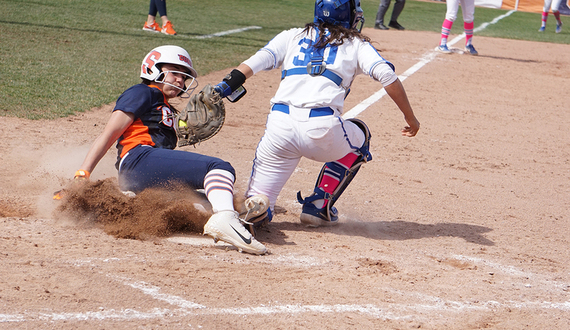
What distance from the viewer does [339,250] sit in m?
3.50

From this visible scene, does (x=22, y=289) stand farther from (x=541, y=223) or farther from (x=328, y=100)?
(x=541, y=223)

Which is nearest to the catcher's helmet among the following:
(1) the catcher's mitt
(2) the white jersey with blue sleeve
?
(1) the catcher's mitt

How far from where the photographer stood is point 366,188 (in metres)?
4.93

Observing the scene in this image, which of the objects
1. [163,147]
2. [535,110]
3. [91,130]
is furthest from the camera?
[535,110]

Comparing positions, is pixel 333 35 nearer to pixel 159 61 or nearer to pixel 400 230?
pixel 159 61

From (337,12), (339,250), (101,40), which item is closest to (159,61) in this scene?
(337,12)

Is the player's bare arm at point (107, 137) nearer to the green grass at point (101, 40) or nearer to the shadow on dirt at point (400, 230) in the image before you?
the shadow on dirt at point (400, 230)

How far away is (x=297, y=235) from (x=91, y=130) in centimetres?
277

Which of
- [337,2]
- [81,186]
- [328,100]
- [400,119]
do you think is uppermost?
[337,2]

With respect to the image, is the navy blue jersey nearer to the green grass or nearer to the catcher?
the catcher

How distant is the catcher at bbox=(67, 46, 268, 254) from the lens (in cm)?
336

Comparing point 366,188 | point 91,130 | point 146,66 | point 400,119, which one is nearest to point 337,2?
point 146,66

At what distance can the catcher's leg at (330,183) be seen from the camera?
13.0ft

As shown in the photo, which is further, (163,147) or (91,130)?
(91,130)
